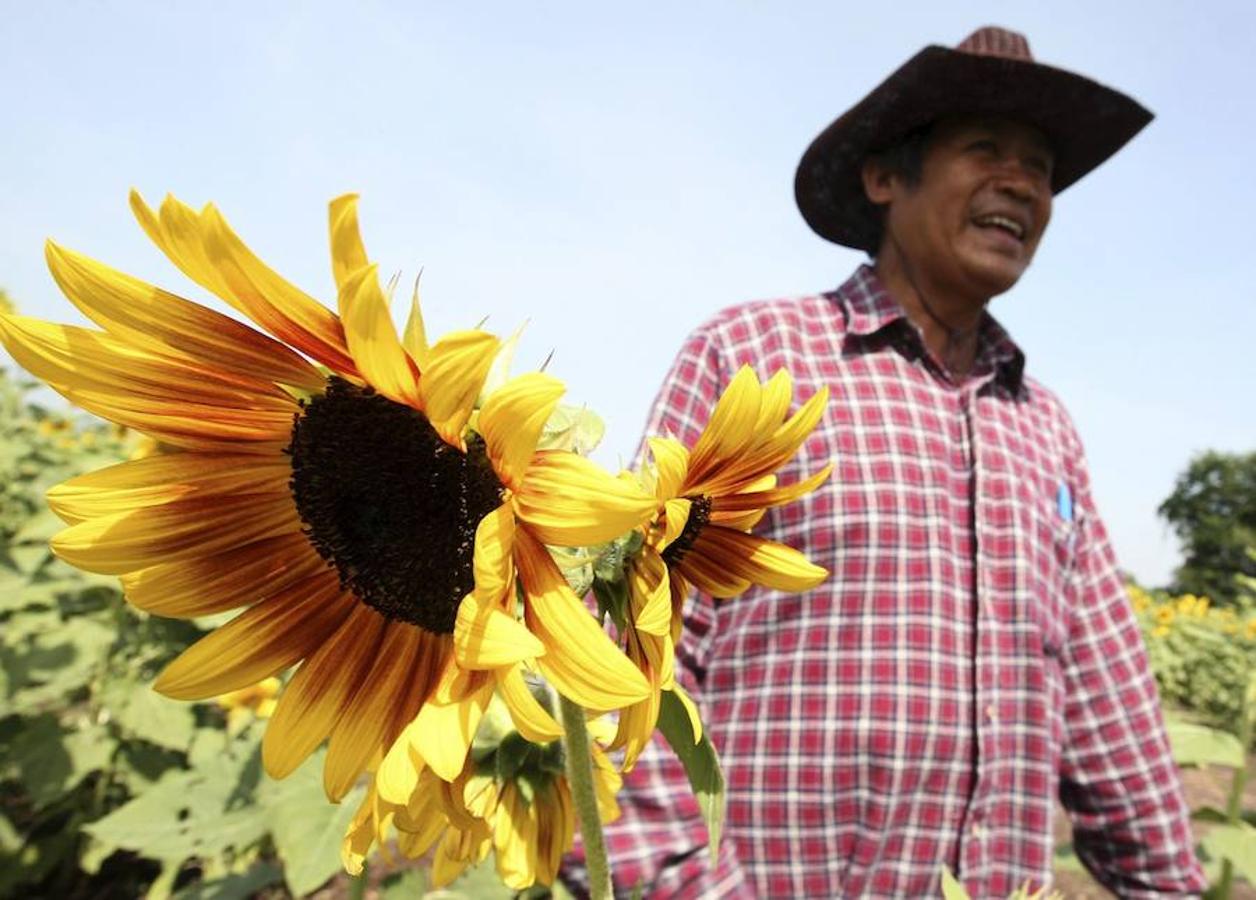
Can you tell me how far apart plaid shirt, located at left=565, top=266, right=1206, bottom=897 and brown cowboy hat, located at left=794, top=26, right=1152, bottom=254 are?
1.48ft

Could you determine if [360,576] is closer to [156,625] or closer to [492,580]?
[492,580]

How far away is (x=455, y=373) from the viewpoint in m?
0.36

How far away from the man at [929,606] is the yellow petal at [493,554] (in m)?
1.14

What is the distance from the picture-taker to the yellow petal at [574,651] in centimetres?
38

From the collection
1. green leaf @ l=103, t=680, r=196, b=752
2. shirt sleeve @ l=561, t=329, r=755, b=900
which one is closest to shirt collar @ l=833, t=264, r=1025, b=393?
shirt sleeve @ l=561, t=329, r=755, b=900

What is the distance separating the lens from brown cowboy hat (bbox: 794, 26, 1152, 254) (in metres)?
1.91

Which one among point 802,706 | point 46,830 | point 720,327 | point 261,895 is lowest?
point 261,895

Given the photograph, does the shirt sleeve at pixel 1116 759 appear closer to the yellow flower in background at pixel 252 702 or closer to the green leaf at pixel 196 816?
the green leaf at pixel 196 816

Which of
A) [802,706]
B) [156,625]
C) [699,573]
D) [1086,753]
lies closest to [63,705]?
[156,625]

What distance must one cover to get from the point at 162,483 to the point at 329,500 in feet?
0.26

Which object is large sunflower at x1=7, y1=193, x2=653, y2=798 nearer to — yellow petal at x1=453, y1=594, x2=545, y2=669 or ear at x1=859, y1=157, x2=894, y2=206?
yellow petal at x1=453, y1=594, x2=545, y2=669

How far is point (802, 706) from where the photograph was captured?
1.54 m

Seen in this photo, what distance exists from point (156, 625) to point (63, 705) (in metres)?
0.83

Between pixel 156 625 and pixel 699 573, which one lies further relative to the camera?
pixel 156 625
